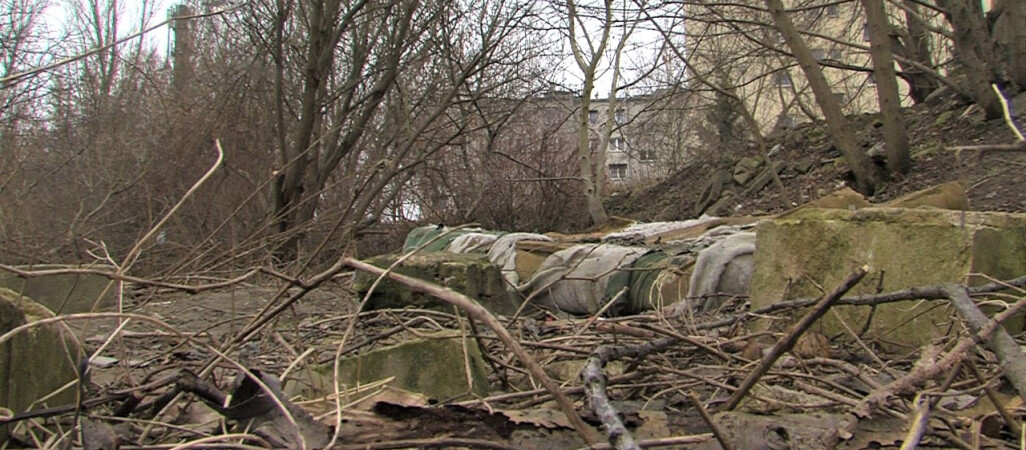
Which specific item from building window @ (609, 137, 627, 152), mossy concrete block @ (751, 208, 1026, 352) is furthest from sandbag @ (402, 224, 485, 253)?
building window @ (609, 137, 627, 152)

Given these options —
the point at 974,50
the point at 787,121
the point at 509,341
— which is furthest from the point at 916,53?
the point at 509,341

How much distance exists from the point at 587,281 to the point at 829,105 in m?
5.41

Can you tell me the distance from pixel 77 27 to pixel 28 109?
2.36 metres

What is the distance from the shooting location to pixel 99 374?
282cm

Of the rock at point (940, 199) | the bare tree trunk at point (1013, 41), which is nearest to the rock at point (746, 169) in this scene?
the bare tree trunk at point (1013, 41)

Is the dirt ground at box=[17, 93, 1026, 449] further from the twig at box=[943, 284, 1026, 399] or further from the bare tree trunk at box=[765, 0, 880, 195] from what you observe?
the bare tree trunk at box=[765, 0, 880, 195]

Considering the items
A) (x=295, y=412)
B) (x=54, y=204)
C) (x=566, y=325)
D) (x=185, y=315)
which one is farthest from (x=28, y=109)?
(x=295, y=412)

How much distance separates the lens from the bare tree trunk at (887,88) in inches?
346

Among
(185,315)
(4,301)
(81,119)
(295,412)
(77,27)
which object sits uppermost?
(77,27)

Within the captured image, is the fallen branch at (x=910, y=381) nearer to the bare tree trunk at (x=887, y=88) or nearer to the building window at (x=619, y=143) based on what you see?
the bare tree trunk at (x=887, y=88)

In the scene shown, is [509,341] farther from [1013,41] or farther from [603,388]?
[1013,41]

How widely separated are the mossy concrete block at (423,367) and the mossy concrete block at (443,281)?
2464 millimetres

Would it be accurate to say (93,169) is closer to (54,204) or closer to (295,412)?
(54,204)

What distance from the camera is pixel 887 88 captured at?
9070 mm
